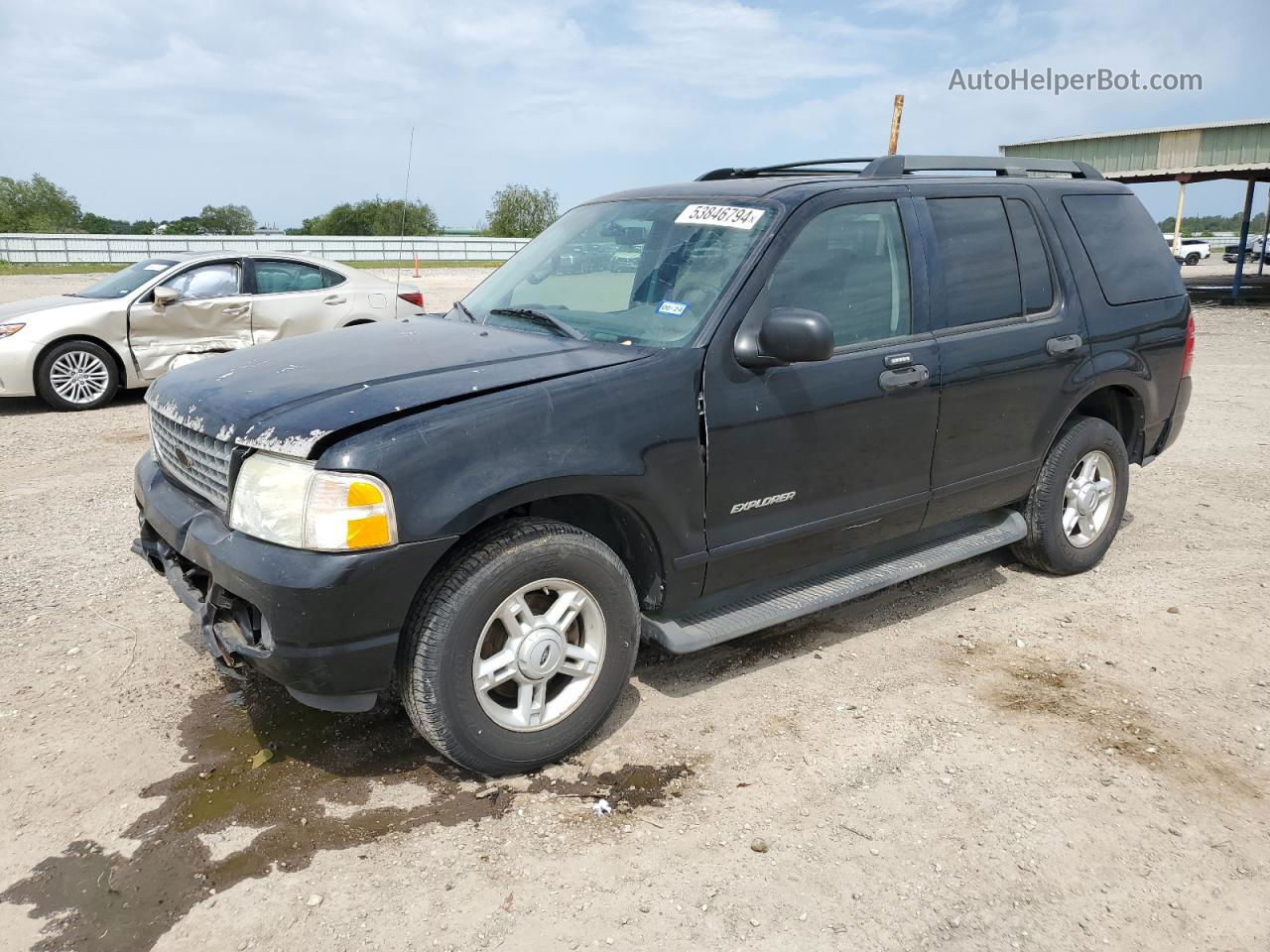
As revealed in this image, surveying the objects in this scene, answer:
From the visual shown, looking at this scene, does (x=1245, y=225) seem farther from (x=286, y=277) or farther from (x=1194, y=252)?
(x=286, y=277)

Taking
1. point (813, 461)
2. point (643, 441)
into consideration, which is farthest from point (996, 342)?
point (643, 441)

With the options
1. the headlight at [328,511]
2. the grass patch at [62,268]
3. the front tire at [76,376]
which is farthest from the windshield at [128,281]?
the grass patch at [62,268]

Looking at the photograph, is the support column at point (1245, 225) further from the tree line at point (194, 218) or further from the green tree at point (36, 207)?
the green tree at point (36, 207)

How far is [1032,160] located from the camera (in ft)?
16.7

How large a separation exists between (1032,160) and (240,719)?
4.52 m

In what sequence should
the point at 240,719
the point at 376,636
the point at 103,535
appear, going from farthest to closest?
the point at 103,535 → the point at 240,719 → the point at 376,636

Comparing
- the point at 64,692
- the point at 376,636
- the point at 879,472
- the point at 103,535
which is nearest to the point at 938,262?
→ the point at 879,472

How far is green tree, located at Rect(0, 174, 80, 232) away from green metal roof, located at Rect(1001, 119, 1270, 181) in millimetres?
68055

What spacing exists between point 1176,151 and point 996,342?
26.5m

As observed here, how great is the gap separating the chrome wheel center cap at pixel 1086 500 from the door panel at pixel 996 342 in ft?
1.41

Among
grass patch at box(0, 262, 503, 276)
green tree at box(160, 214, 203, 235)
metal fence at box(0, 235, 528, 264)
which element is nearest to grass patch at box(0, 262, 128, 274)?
grass patch at box(0, 262, 503, 276)

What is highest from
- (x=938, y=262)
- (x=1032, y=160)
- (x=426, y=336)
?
(x=1032, y=160)

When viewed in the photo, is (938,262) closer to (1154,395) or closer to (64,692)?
(1154,395)

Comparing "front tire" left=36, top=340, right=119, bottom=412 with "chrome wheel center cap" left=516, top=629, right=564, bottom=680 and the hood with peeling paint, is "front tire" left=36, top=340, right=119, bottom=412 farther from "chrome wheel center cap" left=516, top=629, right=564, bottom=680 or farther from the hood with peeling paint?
"chrome wheel center cap" left=516, top=629, right=564, bottom=680
